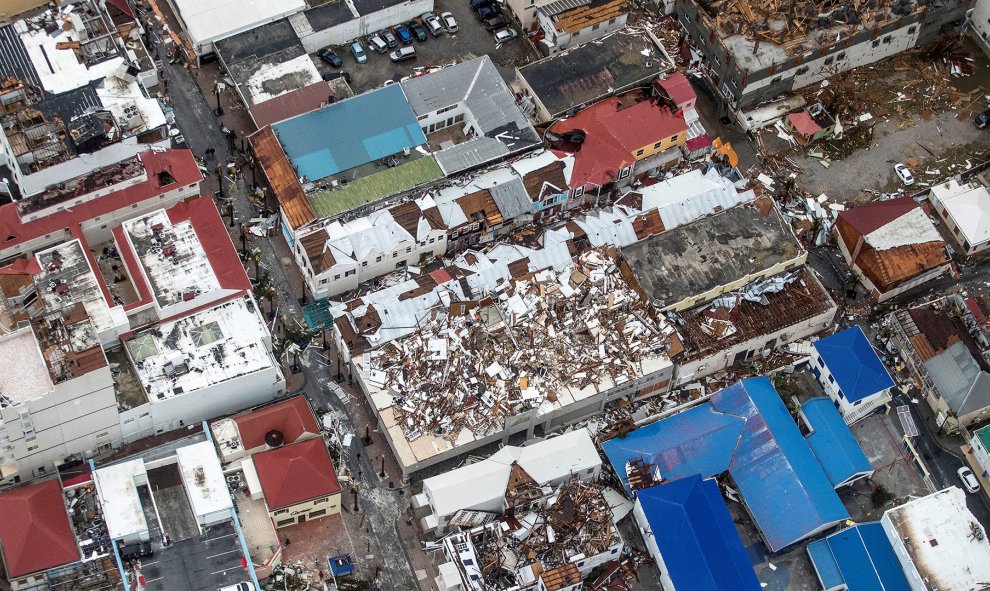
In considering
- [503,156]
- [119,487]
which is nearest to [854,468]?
[503,156]

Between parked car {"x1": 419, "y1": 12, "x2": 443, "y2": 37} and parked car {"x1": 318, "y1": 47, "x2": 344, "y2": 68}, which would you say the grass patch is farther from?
parked car {"x1": 419, "y1": 12, "x2": 443, "y2": 37}

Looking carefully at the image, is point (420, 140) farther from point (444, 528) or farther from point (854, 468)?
point (854, 468)

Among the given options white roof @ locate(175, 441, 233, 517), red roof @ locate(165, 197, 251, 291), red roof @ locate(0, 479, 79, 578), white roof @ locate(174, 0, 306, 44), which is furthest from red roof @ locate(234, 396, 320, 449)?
white roof @ locate(174, 0, 306, 44)

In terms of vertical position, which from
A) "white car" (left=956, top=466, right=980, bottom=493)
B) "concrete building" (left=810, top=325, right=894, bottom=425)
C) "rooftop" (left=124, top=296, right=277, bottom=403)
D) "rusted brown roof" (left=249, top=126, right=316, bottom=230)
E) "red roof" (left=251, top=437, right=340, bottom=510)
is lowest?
"white car" (left=956, top=466, right=980, bottom=493)

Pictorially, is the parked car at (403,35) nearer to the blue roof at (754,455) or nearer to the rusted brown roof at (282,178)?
the rusted brown roof at (282,178)

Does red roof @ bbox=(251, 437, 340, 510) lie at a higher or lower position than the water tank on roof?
lower

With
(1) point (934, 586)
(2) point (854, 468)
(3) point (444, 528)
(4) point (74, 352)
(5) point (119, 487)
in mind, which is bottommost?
(1) point (934, 586)

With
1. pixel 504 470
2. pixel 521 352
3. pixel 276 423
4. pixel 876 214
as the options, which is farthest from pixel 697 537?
pixel 876 214
